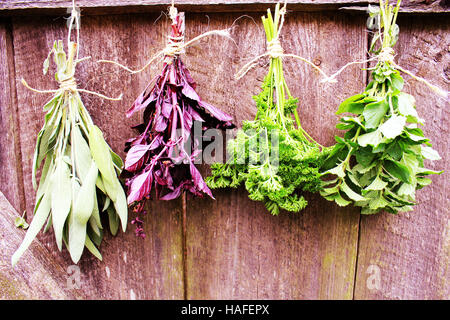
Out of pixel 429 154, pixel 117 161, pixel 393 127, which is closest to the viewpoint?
pixel 393 127

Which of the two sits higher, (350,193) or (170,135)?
(170,135)

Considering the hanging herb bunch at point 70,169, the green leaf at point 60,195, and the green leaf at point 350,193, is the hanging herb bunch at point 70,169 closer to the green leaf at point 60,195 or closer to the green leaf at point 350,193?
the green leaf at point 60,195

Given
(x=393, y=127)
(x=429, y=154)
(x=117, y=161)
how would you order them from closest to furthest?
(x=393, y=127)
(x=429, y=154)
(x=117, y=161)

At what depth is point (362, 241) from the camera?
1.00m

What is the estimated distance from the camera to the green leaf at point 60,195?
806 mm

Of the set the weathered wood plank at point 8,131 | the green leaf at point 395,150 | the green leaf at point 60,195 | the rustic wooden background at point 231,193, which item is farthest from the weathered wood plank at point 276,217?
the weathered wood plank at point 8,131

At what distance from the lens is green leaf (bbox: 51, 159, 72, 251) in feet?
2.64

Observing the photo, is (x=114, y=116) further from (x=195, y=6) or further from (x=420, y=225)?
(x=420, y=225)

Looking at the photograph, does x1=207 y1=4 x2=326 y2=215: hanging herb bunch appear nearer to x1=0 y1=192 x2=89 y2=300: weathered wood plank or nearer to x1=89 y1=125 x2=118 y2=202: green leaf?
x1=89 y1=125 x2=118 y2=202: green leaf

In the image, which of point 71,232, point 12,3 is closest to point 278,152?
point 71,232

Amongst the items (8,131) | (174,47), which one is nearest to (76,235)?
(8,131)

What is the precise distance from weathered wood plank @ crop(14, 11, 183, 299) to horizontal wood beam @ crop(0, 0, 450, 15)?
0.04 meters

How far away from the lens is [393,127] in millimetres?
696

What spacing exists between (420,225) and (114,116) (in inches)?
39.9
